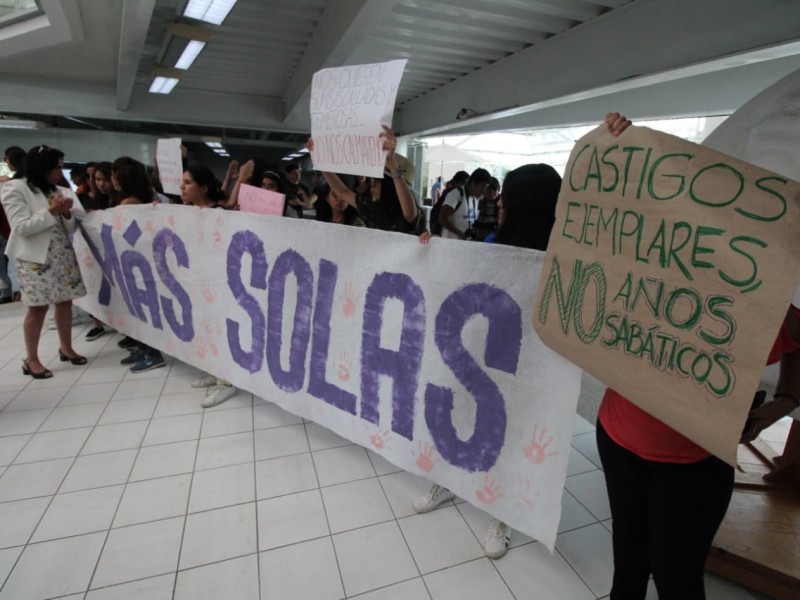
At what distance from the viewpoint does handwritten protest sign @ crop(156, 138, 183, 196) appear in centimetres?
238

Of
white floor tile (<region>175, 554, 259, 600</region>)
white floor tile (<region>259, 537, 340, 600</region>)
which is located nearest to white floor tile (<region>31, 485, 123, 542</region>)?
white floor tile (<region>175, 554, 259, 600</region>)

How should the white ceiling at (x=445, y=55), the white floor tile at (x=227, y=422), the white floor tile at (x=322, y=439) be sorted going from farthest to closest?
the white ceiling at (x=445, y=55) < the white floor tile at (x=227, y=422) < the white floor tile at (x=322, y=439)

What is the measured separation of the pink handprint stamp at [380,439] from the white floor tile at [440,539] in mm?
298

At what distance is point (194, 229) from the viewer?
2.29m

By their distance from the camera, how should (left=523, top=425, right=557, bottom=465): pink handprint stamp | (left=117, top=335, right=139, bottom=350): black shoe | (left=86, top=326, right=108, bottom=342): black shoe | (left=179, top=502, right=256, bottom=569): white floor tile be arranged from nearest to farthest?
(left=523, top=425, right=557, bottom=465): pink handprint stamp
(left=179, top=502, right=256, bottom=569): white floor tile
(left=117, top=335, right=139, bottom=350): black shoe
(left=86, top=326, right=108, bottom=342): black shoe

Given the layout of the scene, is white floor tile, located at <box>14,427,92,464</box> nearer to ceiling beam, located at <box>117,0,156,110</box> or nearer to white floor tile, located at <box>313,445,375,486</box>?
white floor tile, located at <box>313,445,375,486</box>

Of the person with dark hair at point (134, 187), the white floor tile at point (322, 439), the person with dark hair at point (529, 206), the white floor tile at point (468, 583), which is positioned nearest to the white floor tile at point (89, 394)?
the person with dark hair at point (134, 187)

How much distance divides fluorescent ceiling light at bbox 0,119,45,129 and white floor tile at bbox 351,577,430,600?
31.1 feet

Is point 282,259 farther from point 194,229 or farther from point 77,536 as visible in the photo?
point 77,536

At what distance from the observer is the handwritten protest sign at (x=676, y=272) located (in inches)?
25.6

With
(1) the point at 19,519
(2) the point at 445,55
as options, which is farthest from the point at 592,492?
(2) the point at 445,55

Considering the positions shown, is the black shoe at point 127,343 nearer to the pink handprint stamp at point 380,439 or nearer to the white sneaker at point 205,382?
the white sneaker at point 205,382

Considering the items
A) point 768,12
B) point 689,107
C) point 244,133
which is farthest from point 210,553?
point 244,133

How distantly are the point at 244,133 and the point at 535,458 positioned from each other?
11607mm
